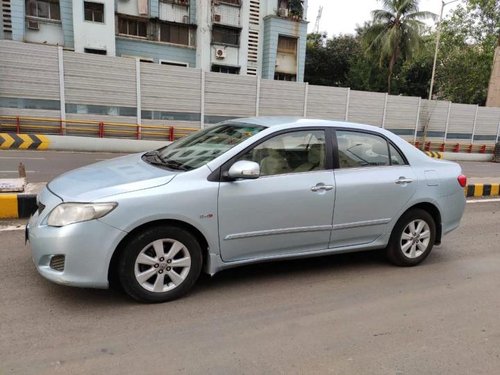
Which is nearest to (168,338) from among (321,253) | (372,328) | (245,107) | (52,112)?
(372,328)

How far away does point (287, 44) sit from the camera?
92.2ft

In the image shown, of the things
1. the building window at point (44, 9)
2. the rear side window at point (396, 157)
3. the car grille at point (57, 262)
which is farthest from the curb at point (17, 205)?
the building window at point (44, 9)

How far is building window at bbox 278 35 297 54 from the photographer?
27828mm

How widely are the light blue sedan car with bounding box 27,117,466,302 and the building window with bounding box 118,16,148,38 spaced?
21846 mm

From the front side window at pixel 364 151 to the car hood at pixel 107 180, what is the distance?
1.71m

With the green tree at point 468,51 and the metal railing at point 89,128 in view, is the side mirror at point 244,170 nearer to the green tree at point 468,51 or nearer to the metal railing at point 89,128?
the metal railing at point 89,128

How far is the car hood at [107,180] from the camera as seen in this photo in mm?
3365

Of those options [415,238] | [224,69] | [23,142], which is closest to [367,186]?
[415,238]

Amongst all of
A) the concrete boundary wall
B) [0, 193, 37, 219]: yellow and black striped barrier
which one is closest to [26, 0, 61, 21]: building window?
the concrete boundary wall

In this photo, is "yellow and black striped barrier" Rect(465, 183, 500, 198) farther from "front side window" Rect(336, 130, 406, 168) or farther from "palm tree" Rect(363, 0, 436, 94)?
"palm tree" Rect(363, 0, 436, 94)

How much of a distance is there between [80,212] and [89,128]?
16229mm

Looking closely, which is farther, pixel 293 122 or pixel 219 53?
pixel 219 53

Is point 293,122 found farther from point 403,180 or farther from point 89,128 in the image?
point 89,128

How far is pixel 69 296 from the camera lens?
3602 millimetres
